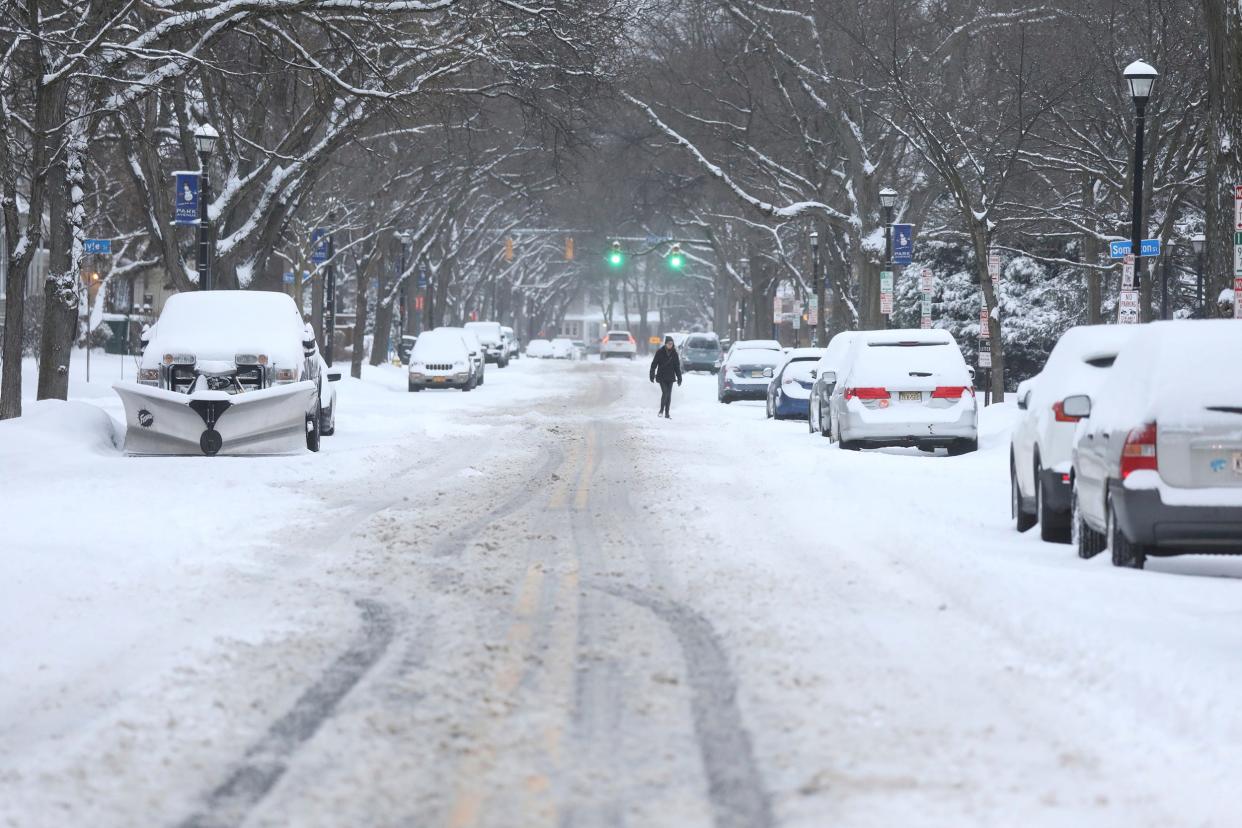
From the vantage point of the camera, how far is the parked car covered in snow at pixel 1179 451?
11.1 meters

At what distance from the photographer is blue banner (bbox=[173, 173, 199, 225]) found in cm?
3100

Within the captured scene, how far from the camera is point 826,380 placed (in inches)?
1090

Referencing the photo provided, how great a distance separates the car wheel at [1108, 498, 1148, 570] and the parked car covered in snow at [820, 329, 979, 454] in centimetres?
1225

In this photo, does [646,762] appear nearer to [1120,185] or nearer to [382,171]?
[1120,185]

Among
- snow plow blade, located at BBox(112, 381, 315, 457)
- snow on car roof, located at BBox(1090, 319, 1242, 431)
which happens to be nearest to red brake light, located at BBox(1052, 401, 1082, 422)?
snow on car roof, located at BBox(1090, 319, 1242, 431)

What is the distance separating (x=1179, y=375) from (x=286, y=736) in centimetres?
692

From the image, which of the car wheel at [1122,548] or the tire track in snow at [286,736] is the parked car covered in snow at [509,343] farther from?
the tire track in snow at [286,736]

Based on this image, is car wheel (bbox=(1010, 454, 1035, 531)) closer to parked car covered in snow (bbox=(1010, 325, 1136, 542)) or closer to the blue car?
parked car covered in snow (bbox=(1010, 325, 1136, 542))

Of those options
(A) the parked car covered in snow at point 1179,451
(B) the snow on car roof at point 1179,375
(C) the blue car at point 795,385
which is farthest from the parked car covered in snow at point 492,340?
(A) the parked car covered in snow at point 1179,451

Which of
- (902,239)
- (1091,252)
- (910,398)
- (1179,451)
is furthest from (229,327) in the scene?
(1091,252)

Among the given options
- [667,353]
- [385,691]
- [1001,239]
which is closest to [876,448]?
[667,353]

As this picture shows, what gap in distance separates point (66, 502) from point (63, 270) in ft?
36.7

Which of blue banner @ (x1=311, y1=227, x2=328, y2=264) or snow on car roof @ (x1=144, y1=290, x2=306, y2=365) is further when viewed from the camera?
blue banner @ (x1=311, y1=227, x2=328, y2=264)

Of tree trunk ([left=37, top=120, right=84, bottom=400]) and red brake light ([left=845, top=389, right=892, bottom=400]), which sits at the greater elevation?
tree trunk ([left=37, top=120, right=84, bottom=400])
